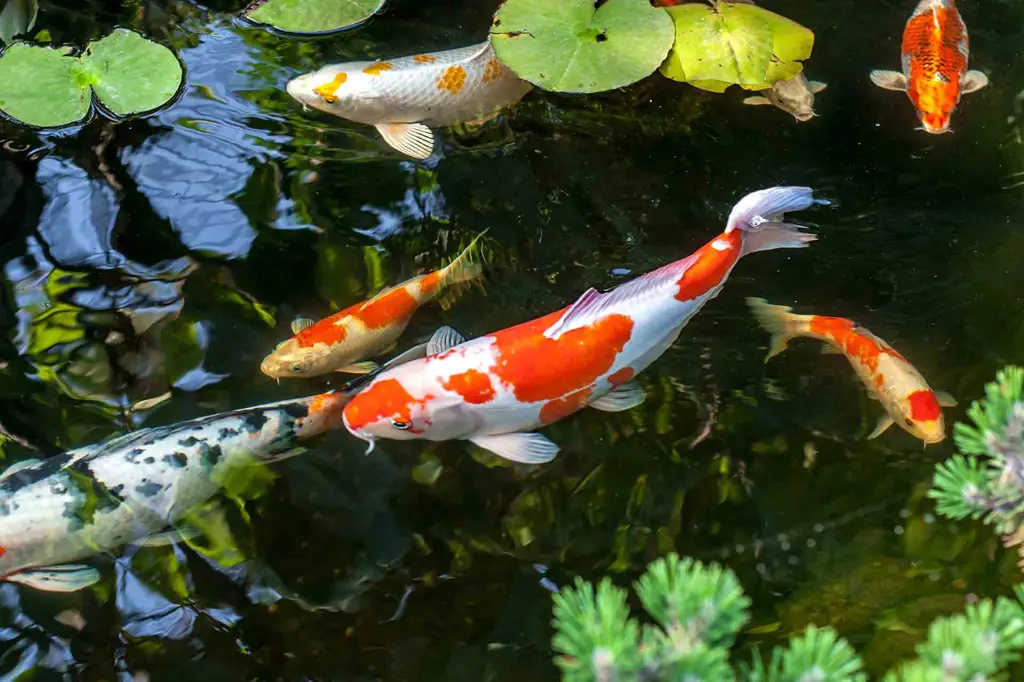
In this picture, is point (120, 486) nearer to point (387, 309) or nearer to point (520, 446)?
point (387, 309)

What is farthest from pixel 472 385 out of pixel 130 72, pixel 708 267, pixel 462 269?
pixel 130 72

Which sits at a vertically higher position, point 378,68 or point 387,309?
point 378,68

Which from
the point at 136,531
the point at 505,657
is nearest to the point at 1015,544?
the point at 505,657

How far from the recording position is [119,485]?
2.35 metres

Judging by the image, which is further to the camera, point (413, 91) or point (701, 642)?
point (413, 91)

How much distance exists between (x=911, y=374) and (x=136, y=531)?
2.49 meters

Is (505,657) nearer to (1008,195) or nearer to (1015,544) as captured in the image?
(1015,544)

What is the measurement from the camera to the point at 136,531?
7.77ft

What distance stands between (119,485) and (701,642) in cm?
197

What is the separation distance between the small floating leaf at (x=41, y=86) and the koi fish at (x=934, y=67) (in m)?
3.11

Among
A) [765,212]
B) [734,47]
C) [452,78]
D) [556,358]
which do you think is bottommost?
[556,358]

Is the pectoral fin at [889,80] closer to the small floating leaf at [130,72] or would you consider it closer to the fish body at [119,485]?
the fish body at [119,485]

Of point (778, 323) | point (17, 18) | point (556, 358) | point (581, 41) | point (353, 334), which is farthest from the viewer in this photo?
point (17, 18)

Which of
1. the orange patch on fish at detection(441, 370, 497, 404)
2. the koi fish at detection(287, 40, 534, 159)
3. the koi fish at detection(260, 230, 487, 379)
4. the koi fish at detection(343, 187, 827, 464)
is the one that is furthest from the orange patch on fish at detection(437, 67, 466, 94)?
the orange patch on fish at detection(441, 370, 497, 404)
